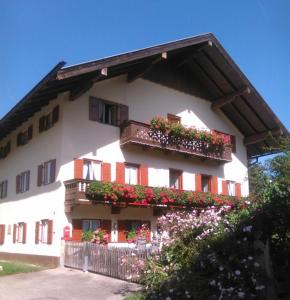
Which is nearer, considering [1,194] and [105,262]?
[105,262]

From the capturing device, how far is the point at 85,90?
19.9 m

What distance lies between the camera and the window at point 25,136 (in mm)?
23880

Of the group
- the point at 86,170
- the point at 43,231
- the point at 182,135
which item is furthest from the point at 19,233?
the point at 182,135

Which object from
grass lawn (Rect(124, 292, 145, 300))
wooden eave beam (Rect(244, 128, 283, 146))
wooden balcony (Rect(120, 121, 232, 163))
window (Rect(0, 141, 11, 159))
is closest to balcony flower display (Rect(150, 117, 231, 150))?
wooden balcony (Rect(120, 121, 232, 163))

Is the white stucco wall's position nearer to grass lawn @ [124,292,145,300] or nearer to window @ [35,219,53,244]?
window @ [35,219,53,244]

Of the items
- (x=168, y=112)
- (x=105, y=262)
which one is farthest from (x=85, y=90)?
(x=105, y=262)

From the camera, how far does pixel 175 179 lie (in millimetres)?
24562

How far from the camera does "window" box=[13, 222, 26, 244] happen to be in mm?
23078

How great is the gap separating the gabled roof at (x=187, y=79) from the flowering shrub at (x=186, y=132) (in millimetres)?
2473

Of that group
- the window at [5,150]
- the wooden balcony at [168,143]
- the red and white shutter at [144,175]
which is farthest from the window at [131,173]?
the window at [5,150]

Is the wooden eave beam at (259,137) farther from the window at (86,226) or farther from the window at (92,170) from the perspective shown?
the window at (86,226)

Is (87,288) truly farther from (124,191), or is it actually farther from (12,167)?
(12,167)

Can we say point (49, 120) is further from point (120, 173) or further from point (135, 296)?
point (135, 296)

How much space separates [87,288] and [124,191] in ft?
22.4
